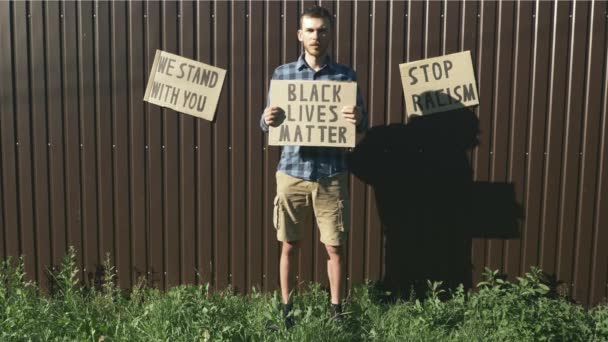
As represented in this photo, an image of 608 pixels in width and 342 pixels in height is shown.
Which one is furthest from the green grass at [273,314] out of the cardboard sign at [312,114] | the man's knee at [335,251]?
the cardboard sign at [312,114]

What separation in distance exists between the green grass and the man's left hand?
1291 mm

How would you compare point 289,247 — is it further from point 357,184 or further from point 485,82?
point 485,82

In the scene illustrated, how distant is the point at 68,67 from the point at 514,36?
10.8 feet

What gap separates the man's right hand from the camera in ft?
11.6

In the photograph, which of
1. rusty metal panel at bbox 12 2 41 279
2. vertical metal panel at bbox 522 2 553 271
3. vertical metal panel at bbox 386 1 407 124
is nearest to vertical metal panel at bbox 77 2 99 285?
rusty metal panel at bbox 12 2 41 279

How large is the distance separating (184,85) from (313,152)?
46.4 inches

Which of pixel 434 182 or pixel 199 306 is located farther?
pixel 434 182

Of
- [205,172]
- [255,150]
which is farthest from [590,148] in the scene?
[205,172]

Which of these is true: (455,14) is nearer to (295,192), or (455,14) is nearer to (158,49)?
(295,192)

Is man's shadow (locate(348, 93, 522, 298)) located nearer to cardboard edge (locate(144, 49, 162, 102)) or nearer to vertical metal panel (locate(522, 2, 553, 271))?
vertical metal panel (locate(522, 2, 553, 271))

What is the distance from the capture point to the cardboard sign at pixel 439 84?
396cm

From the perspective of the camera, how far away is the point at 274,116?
3.53 meters

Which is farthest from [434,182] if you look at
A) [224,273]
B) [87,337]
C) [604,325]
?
[87,337]

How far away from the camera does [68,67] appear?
4152mm
